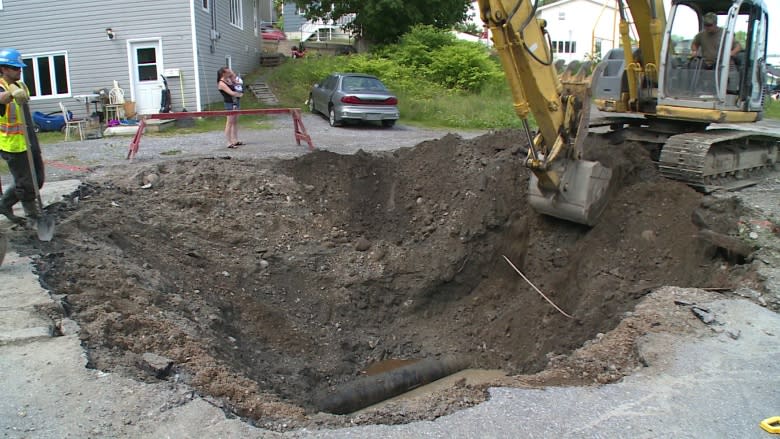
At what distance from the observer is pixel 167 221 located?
27.2 feet

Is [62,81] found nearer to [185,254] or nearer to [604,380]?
[185,254]

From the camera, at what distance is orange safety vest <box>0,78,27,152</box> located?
6.45 meters

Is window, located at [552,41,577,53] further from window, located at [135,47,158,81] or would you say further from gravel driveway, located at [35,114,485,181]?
window, located at [135,47,158,81]

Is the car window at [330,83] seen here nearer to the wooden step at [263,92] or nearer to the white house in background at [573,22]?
the wooden step at [263,92]

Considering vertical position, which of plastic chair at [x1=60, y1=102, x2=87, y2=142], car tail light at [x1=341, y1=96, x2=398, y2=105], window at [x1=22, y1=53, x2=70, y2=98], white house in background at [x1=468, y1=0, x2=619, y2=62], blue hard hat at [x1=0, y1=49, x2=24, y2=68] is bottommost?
plastic chair at [x1=60, y1=102, x2=87, y2=142]

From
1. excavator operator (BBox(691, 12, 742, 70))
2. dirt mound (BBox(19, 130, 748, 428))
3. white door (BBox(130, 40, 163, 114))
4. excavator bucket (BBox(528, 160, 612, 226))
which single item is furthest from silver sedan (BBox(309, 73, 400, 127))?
excavator bucket (BBox(528, 160, 612, 226))

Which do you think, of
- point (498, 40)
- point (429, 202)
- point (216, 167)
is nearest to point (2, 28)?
point (216, 167)

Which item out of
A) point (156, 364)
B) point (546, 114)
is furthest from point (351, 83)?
point (156, 364)

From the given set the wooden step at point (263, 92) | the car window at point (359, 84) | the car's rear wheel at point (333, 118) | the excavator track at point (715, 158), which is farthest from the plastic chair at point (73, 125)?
the excavator track at point (715, 158)

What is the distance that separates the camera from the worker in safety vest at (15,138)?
6.25 metres

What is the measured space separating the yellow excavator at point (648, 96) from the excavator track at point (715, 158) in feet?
0.05

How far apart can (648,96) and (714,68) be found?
1.14 m

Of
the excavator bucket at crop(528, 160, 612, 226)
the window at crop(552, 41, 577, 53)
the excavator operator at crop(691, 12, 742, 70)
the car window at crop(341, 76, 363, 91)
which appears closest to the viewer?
the excavator bucket at crop(528, 160, 612, 226)

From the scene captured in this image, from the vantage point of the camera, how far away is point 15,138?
21.4 ft
